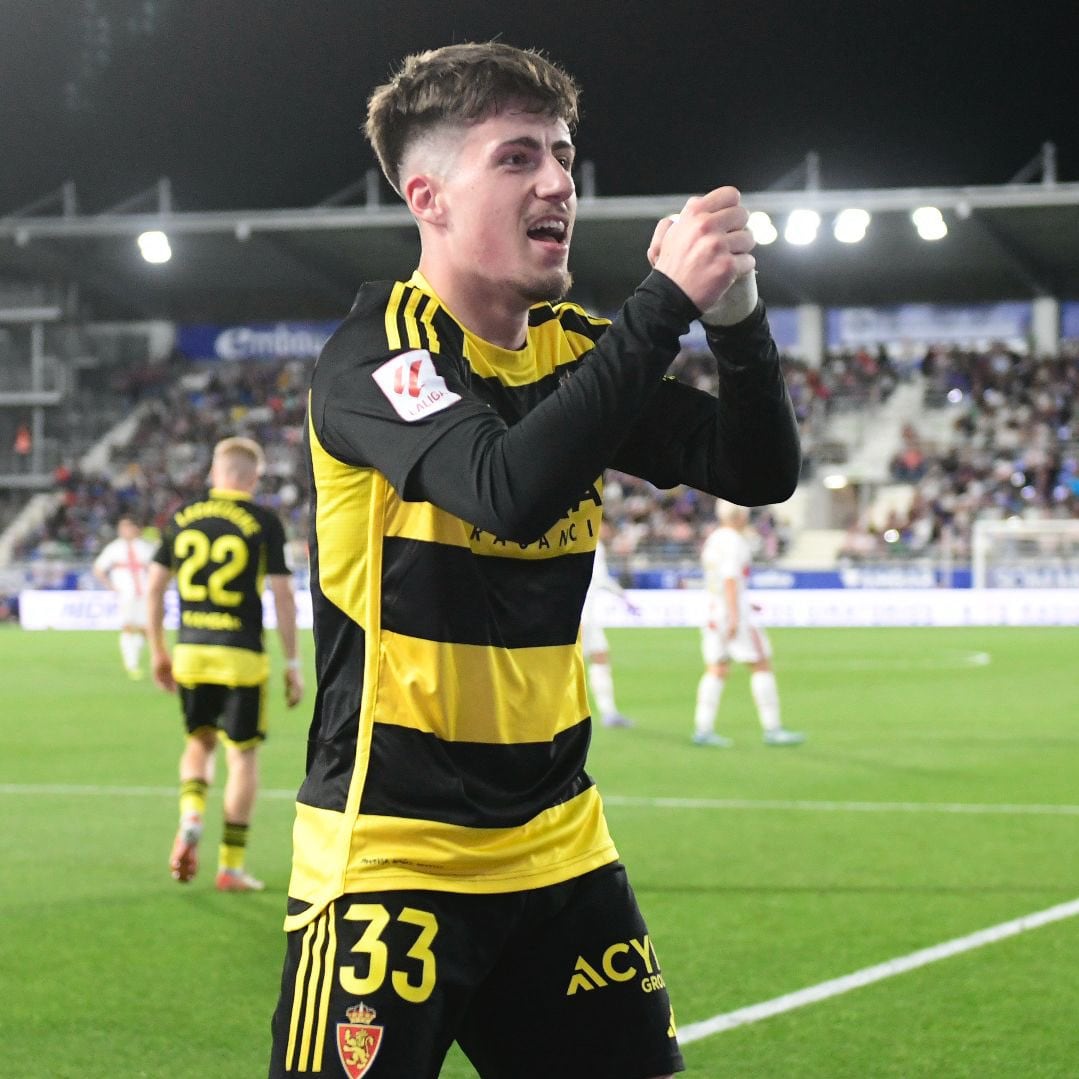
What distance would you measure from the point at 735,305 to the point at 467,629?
622 mm

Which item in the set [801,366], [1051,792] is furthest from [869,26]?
[1051,792]

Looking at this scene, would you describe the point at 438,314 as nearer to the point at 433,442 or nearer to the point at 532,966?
the point at 433,442

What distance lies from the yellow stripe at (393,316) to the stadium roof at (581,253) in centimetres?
3412

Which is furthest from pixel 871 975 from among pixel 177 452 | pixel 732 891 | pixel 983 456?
pixel 177 452

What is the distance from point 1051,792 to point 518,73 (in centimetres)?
922

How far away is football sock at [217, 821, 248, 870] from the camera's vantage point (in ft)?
25.7

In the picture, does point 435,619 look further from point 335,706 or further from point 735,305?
point 735,305

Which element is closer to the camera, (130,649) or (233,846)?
(233,846)

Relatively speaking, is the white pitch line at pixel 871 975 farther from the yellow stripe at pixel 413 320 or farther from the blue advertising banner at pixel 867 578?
the blue advertising banner at pixel 867 578

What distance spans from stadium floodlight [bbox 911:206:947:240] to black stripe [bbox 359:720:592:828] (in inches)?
1382

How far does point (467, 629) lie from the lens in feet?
8.17

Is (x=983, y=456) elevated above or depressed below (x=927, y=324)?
below

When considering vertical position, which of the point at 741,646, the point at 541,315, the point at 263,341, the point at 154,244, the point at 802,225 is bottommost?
the point at 741,646

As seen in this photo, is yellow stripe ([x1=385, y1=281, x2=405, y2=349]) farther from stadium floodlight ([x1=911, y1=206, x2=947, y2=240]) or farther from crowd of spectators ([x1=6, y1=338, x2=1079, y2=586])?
stadium floodlight ([x1=911, y1=206, x2=947, y2=240])
